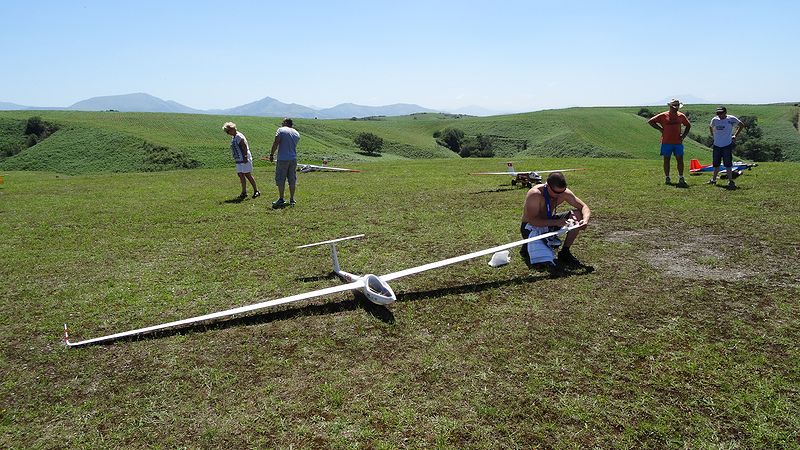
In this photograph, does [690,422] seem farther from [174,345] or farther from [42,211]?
[42,211]

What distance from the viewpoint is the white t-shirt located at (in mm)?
13469

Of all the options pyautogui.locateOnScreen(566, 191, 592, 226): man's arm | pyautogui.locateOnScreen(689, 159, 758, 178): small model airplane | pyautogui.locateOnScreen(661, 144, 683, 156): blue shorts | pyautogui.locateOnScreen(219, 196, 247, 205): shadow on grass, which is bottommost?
pyautogui.locateOnScreen(219, 196, 247, 205): shadow on grass

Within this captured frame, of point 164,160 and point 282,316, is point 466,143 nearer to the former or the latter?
point 164,160

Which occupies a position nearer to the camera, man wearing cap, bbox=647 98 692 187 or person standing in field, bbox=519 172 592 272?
person standing in field, bbox=519 172 592 272

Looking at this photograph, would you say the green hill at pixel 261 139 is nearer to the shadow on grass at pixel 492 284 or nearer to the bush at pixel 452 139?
the bush at pixel 452 139

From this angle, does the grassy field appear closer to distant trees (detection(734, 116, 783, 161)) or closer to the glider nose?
the glider nose

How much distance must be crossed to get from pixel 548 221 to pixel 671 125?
369 inches

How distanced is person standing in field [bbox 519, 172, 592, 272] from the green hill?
34.6 m

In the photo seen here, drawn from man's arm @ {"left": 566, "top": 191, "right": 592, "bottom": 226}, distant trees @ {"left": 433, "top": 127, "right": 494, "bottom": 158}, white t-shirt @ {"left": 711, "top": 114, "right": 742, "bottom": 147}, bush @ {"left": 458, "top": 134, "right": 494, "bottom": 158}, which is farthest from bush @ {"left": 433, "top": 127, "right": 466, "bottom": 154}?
man's arm @ {"left": 566, "top": 191, "right": 592, "bottom": 226}

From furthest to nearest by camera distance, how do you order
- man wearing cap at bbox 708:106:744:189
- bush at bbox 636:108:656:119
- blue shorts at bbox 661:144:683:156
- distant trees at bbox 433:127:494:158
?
1. bush at bbox 636:108:656:119
2. distant trees at bbox 433:127:494:158
3. blue shorts at bbox 661:144:683:156
4. man wearing cap at bbox 708:106:744:189

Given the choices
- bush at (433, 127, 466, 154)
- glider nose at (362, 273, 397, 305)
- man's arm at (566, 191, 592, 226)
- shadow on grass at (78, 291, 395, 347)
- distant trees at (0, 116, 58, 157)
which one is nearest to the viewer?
shadow on grass at (78, 291, 395, 347)

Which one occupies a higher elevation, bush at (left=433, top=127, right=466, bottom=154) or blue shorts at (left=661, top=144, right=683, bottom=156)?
bush at (left=433, top=127, right=466, bottom=154)

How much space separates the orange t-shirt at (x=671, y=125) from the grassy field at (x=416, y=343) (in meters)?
4.37

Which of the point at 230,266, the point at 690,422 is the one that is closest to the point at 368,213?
the point at 230,266
